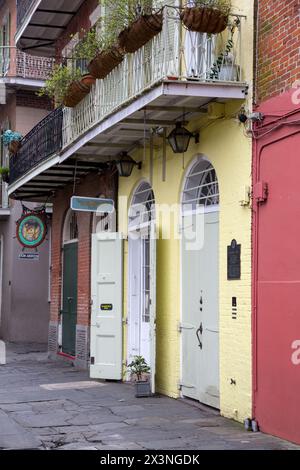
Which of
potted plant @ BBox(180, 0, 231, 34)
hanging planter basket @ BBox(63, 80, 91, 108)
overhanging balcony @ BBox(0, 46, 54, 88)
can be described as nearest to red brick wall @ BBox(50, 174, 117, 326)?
hanging planter basket @ BBox(63, 80, 91, 108)

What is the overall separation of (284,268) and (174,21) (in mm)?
3768

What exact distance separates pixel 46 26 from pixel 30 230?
15.9 feet

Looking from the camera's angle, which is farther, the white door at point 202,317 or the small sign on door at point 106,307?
the small sign on door at point 106,307

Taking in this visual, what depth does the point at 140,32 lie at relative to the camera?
9.82 metres

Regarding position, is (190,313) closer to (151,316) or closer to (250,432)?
(151,316)

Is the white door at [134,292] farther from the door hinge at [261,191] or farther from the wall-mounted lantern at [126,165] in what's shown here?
the door hinge at [261,191]

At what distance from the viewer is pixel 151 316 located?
11.2 metres

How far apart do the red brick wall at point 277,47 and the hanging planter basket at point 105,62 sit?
2.71m

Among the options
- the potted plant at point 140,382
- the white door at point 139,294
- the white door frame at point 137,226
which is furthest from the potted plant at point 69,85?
the potted plant at point 140,382

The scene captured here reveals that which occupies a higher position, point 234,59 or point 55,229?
point 234,59

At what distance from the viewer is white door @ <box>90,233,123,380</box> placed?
12.8 meters

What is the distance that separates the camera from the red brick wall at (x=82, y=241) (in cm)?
1440
